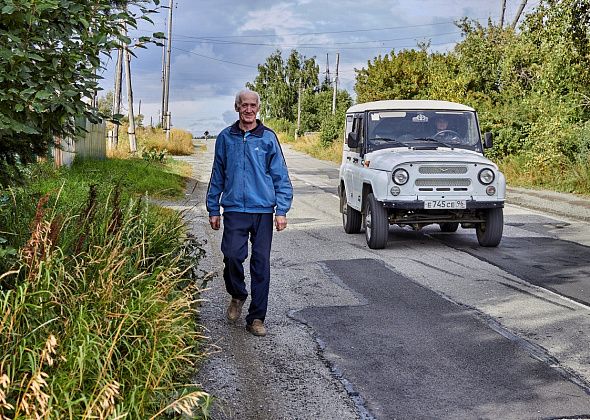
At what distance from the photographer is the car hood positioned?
11.3 metres

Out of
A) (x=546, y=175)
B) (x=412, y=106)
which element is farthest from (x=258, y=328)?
(x=546, y=175)

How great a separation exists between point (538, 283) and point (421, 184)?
8.40 ft

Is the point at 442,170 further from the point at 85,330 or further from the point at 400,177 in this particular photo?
the point at 85,330

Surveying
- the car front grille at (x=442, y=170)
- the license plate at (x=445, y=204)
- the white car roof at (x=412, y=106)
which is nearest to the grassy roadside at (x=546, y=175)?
the white car roof at (x=412, y=106)

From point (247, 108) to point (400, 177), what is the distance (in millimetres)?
4865

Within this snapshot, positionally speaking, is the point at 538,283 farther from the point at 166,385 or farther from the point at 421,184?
the point at 166,385

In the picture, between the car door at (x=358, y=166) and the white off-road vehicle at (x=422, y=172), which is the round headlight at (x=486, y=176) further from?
the car door at (x=358, y=166)

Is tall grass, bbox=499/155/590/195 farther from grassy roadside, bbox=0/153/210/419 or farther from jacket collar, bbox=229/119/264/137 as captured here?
grassy roadside, bbox=0/153/210/419

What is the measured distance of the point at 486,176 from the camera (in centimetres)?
1134

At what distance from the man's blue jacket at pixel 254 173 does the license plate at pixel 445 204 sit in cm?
469

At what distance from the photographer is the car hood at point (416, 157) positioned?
37.1 ft

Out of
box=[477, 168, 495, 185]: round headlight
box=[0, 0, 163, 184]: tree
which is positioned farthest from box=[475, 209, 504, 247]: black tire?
box=[0, 0, 163, 184]: tree

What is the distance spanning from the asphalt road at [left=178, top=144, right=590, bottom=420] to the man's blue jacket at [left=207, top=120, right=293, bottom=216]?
3.55ft

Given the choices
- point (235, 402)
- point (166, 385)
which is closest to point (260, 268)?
point (235, 402)
